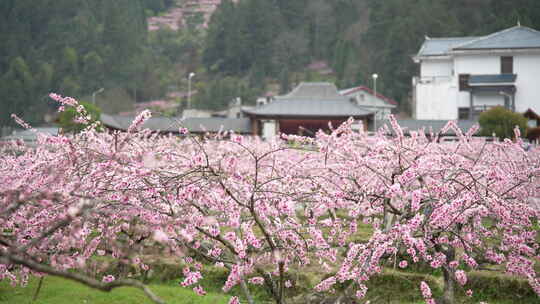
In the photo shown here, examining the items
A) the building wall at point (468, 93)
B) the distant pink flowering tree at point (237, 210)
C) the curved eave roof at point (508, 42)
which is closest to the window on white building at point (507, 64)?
the building wall at point (468, 93)

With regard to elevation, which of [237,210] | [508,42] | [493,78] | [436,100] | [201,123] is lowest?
[237,210]

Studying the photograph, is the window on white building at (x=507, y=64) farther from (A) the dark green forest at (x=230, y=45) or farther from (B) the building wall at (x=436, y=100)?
(A) the dark green forest at (x=230, y=45)

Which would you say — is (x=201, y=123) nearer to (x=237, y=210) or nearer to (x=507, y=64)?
(x=507, y=64)

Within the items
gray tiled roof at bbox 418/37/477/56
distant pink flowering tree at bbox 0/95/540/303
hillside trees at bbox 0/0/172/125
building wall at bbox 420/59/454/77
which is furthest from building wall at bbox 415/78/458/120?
hillside trees at bbox 0/0/172/125

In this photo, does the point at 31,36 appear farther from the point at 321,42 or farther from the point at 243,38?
the point at 321,42

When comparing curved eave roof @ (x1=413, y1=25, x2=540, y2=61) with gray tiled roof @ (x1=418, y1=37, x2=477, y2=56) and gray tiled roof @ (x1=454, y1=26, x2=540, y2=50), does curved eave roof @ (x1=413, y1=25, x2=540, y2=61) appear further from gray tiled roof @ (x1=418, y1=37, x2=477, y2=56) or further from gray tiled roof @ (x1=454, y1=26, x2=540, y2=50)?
gray tiled roof @ (x1=418, y1=37, x2=477, y2=56)

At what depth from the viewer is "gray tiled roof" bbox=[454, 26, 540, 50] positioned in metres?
31.0

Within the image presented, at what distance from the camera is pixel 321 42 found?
63562 millimetres

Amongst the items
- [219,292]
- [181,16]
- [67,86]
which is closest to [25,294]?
[219,292]

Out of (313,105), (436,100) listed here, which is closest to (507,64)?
(436,100)

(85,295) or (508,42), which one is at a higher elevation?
(508,42)

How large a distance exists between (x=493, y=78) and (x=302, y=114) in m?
11.6

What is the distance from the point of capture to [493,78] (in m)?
30.4

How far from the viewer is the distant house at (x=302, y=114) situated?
27203 mm
